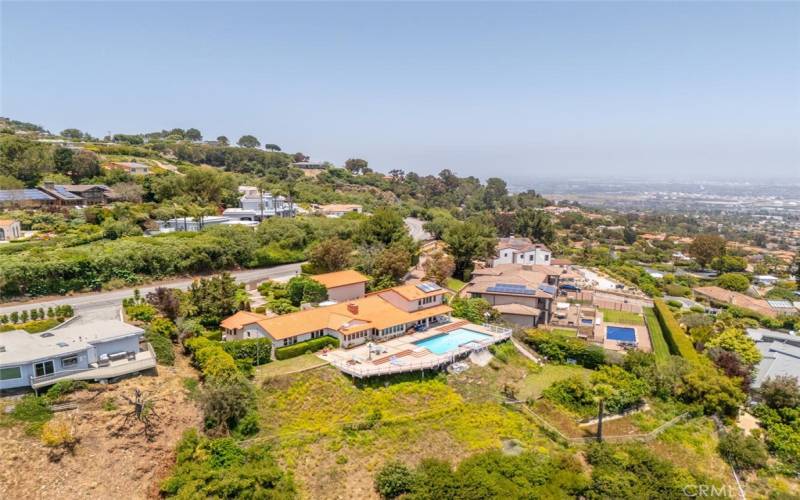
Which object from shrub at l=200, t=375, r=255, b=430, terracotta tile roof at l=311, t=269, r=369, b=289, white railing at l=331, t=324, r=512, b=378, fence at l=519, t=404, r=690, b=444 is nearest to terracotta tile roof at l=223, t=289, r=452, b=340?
terracotta tile roof at l=311, t=269, r=369, b=289

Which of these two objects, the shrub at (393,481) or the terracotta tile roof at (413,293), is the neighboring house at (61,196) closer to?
the terracotta tile roof at (413,293)

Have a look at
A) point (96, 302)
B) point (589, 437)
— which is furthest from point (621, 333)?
point (96, 302)

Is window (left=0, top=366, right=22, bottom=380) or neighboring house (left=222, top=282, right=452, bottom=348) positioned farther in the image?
neighboring house (left=222, top=282, right=452, bottom=348)

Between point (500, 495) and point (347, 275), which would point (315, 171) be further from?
point (500, 495)

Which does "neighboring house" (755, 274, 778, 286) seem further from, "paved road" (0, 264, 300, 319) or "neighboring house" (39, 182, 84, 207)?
"neighboring house" (39, 182, 84, 207)

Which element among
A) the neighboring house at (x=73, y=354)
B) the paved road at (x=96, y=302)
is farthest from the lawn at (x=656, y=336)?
the paved road at (x=96, y=302)

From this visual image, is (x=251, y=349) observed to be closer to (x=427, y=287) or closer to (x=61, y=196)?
(x=427, y=287)
